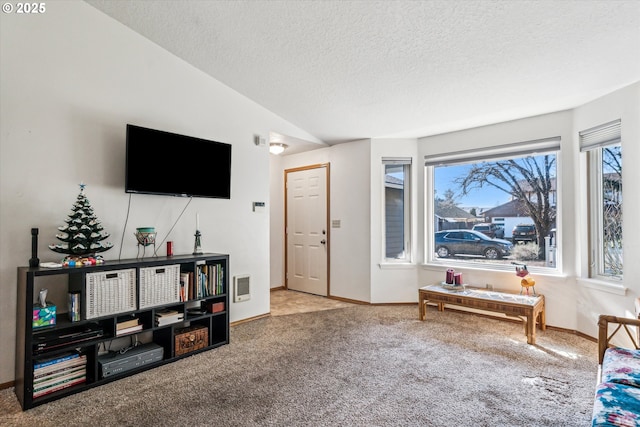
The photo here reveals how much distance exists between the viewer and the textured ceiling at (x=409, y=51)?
2.25m

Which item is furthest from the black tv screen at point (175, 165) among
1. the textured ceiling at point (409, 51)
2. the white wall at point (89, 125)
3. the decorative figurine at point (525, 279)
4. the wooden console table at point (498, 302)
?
the decorative figurine at point (525, 279)

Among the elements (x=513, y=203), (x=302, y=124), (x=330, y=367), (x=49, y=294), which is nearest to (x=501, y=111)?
(x=513, y=203)

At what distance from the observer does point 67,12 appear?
2633 mm

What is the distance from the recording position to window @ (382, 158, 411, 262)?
15.3 feet

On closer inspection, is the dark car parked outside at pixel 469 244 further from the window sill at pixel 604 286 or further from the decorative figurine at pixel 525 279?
the window sill at pixel 604 286

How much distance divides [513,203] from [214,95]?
358cm

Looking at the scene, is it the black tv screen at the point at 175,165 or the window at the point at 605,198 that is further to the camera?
the window at the point at 605,198

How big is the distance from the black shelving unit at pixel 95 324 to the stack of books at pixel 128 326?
0.03m

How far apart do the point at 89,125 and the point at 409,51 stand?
2.65 metres

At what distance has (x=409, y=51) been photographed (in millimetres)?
2697

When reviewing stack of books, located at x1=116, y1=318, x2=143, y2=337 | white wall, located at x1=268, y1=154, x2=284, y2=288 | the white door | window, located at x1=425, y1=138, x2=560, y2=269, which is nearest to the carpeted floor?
A: stack of books, located at x1=116, y1=318, x2=143, y2=337

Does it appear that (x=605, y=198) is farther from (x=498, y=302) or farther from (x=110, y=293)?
(x=110, y=293)

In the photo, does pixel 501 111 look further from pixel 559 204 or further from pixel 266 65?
pixel 266 65

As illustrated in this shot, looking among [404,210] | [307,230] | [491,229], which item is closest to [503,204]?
[491,229]
